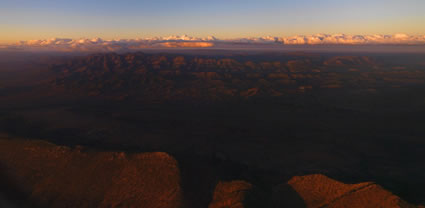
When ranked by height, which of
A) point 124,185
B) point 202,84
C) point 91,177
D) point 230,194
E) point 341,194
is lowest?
point 202,84

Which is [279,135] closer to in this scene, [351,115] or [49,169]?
[351,115]

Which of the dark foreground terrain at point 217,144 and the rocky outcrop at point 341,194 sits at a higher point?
the rocky outcrop at point 341,194

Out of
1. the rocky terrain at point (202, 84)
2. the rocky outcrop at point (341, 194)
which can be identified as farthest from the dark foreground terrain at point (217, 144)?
the rocky terrain at point (202, 84)

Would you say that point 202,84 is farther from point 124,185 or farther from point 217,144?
point 124,185

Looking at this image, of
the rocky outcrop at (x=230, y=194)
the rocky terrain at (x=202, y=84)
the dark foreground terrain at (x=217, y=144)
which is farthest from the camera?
the rocky terrain at (x=202, y=84)

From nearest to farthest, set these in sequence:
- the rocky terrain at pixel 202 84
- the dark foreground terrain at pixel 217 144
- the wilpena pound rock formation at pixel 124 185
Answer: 1. the wilpena pound rock formation at pixel 124 185
2. the dark foreground terrain at pixel 217 144
3. the rocky terrain at pixel 202 84

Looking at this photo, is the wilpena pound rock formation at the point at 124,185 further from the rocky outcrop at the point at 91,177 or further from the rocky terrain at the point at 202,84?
the rocky terrain at the point at 202,84

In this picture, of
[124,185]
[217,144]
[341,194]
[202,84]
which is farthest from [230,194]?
[202,84]
